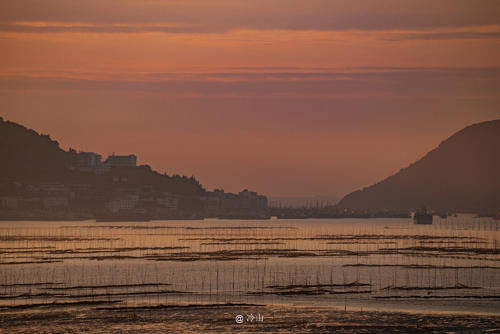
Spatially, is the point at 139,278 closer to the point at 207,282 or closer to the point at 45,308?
the point at 207,282

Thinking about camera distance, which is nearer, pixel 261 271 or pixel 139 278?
pixel 139 278

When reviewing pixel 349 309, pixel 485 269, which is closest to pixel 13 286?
pixel 349 309

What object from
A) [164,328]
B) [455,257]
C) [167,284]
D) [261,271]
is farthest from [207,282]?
[455,257]

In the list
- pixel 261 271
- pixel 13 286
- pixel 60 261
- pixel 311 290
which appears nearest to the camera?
pixel 311 290

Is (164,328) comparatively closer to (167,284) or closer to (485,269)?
(167,284)

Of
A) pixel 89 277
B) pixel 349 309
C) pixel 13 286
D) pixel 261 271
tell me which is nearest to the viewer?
pixel 349 309

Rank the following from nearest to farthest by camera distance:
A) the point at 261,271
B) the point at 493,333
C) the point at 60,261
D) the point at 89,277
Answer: the point at 493,333
the point at 89,277
the point at 261,271
the point at 60,261

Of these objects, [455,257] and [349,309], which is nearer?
[349,309]

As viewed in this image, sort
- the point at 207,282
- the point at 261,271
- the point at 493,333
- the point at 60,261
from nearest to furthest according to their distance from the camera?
the point at 493,333 → the point at 207,282 → the point at 261,271 → the point at 60,261

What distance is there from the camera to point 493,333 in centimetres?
4138

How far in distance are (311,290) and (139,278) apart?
18.1 meters

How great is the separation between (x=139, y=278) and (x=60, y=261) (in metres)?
22.8

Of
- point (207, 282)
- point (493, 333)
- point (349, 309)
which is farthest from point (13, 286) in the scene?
point (493, 333)

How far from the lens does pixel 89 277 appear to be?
73.6 metres
